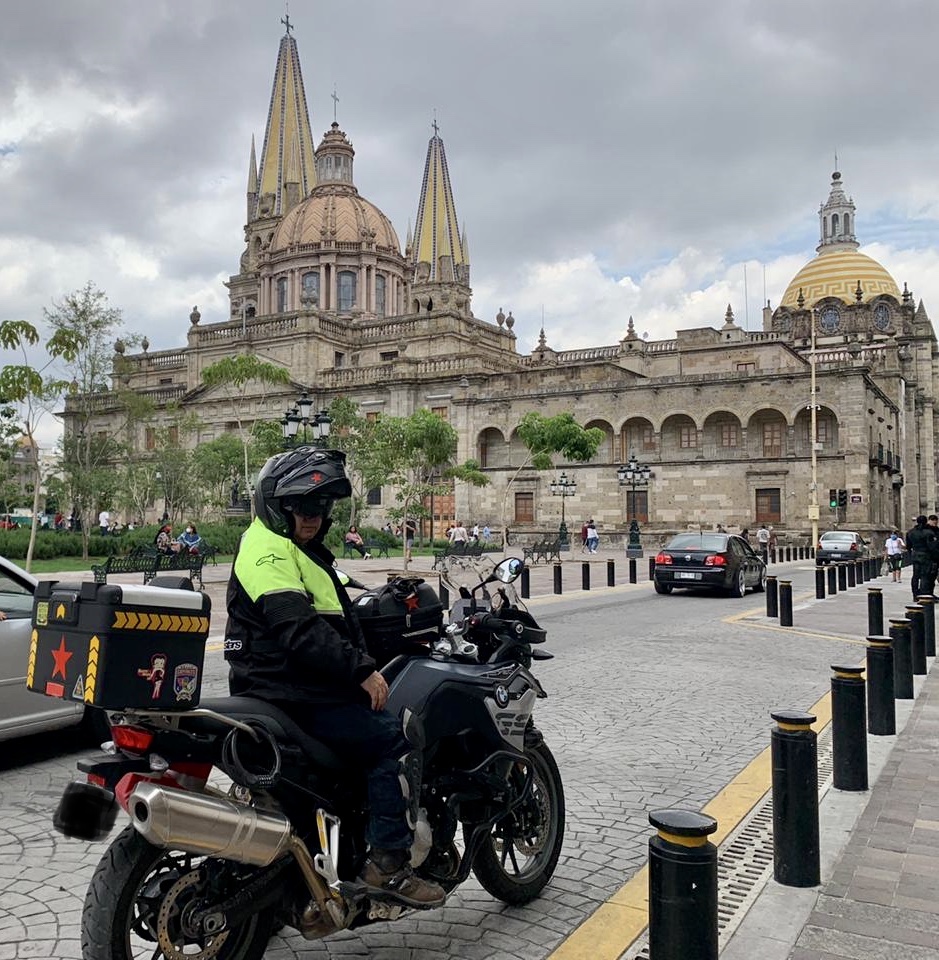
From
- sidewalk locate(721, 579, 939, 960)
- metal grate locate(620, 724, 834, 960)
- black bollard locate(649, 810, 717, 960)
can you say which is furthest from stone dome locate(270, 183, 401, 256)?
black bollard locate(649, 810, 717, 960)

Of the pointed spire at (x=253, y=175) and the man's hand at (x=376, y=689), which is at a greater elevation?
the pointed spire at (x=253, y=175)

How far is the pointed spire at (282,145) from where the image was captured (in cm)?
7388

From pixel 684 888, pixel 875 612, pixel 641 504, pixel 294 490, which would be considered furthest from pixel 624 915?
pixel 641 504

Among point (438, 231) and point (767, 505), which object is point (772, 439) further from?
point (438, 231)

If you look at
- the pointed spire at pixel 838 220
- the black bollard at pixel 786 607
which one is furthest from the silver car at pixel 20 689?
the pointed spire at pixel 838 220

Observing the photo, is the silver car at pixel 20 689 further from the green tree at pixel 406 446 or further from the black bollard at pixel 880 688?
the green tree at pixel 406 446

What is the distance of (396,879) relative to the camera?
296 centimetres

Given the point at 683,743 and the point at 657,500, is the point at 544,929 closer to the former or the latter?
the point at 683,743

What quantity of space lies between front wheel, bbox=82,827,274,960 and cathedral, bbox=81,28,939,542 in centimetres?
3655

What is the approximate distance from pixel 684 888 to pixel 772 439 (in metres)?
43.0

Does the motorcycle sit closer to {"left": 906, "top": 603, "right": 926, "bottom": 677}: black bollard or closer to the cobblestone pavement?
the cobblestone pavement

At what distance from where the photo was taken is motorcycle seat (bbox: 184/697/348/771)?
2770 mm

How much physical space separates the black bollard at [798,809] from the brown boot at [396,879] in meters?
1.77

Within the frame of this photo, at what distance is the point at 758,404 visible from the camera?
140ft
